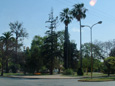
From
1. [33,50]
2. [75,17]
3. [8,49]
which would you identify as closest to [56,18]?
[75,17]

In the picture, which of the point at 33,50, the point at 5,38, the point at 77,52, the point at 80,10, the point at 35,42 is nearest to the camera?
the point at 80,10

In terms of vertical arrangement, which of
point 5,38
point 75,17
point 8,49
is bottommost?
point 8,49

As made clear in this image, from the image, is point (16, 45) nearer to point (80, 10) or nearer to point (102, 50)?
point (80, 10)

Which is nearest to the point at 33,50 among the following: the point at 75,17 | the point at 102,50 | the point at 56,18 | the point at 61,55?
the point at 61,55

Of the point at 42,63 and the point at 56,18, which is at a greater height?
the point at 56,18

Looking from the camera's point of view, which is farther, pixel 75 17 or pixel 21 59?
pixel 21 59

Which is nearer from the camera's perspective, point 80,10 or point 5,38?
point 80,10

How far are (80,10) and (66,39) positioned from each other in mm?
11748

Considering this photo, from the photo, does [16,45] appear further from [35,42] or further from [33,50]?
[35,42]

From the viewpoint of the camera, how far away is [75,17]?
45969mm

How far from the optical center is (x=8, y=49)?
46031 mm

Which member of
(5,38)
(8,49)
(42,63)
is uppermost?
(5,38)

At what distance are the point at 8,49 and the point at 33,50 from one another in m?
12.4

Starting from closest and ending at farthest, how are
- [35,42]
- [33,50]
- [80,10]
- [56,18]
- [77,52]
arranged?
[80,10], [56,18], [33,50], [77,52], [35,42]
